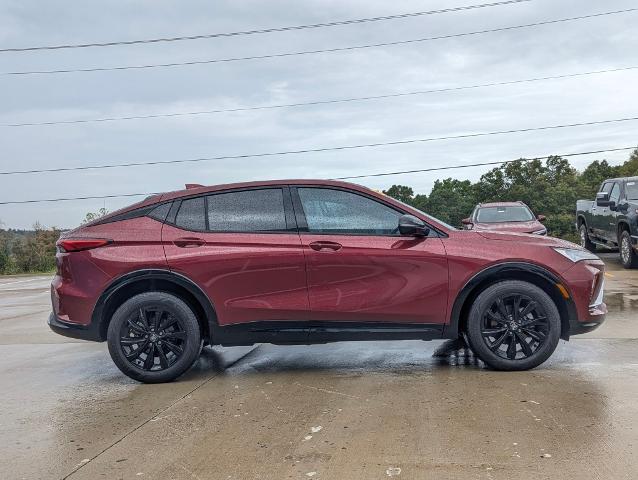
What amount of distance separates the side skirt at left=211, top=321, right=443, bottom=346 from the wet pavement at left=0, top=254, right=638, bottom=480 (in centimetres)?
36

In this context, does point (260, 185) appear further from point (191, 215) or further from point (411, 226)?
point (411, 226)

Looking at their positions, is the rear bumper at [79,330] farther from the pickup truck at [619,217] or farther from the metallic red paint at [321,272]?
the pickup truck at [619,217]

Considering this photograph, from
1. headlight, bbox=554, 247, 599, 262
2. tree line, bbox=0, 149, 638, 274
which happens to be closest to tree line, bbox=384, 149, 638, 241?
tree line, bbox=0, 149, 638, 274

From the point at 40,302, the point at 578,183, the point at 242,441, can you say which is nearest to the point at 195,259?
the point at 242,441

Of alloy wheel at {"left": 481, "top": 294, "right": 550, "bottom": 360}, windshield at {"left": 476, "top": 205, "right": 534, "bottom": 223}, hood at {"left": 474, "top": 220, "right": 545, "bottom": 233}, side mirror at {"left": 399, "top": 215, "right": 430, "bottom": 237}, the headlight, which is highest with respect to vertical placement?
side mirror at {"left": 399, "top": 215, "right": 430, "bottom": 237}

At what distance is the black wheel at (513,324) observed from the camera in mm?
5340

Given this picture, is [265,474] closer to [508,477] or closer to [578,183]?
[508,477]

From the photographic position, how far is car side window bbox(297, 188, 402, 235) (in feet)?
17.9

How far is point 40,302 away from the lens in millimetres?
13258

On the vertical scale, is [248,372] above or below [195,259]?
below

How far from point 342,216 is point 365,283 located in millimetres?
615

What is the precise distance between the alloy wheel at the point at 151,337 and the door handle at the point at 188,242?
0.57 meters

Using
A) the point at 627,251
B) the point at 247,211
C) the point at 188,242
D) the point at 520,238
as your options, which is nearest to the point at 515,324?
the point at 520,238

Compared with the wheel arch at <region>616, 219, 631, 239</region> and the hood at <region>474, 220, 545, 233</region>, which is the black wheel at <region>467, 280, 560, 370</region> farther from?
the wheel arch at <region>616, 219, 631, 239</region>
